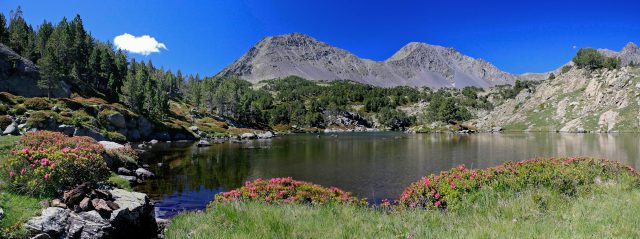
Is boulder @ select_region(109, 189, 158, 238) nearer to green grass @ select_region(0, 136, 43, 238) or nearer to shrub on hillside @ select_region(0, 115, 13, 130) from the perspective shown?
green grass @ select_region(0, 136, 43, 238)

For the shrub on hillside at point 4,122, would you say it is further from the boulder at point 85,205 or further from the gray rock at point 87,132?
the boulder at point 85,205

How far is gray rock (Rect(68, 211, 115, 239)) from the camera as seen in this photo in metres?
13.8

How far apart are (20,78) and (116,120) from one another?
114 ft

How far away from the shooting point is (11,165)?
16.5 m

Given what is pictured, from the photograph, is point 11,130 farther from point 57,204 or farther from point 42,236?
point 42,236

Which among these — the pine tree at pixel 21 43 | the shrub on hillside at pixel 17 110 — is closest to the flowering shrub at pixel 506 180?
the shrub on hillside at pixel 17 110

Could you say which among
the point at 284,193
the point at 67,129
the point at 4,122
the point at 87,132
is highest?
the point at 4,122

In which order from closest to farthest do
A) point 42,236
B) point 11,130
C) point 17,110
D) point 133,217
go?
point 42,236 → point 133,217 → point 11,130 → point 17,110

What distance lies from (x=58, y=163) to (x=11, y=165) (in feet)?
6.73

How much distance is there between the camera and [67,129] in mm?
66938

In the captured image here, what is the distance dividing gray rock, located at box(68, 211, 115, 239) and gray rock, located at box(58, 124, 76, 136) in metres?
62.9

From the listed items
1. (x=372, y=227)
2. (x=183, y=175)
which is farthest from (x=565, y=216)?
(x=183, y=175)

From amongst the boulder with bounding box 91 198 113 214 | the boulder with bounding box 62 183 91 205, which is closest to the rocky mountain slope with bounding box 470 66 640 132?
the boulder with bounding box 91 198 113 214

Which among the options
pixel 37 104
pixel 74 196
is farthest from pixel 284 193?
pixel 37 104
